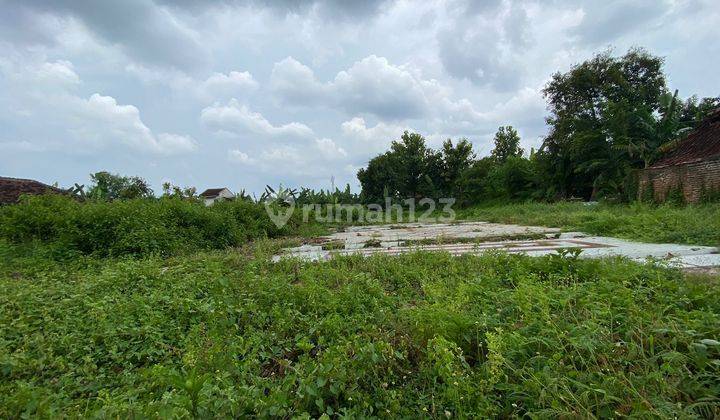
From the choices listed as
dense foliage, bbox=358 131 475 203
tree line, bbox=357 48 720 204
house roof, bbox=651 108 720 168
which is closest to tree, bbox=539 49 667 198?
tree line, bbox=357 48 720 204

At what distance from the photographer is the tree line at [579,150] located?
1448 centimetres

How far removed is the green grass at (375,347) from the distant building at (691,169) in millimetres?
10050

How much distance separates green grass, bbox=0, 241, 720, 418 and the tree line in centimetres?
1338

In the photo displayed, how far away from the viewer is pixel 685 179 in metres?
10.4

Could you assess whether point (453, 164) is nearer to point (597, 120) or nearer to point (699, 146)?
point (597, 120)

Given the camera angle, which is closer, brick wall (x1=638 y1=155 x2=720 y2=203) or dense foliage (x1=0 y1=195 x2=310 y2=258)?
dense foliage (x1=0 y1=195 x2=310 y2=258)

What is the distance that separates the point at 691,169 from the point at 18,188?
21.5m

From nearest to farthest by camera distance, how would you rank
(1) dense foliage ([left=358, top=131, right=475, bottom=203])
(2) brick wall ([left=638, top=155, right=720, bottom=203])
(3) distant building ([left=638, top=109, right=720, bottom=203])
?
1. (2) brick wall ([left=638, top=155, right=720, bottom=203])
2. (3) distant building ([left=638, top=109, right=720, bottom=203])
3. (1) dense foliage ([left=358, top=131, right=475, bottom=203])

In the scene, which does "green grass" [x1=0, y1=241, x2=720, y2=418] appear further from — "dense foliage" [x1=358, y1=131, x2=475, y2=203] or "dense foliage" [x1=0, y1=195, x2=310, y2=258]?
"dense foliage" [x1=358, y1=131, x2=475, y2=203]

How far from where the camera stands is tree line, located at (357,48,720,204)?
14.5 m

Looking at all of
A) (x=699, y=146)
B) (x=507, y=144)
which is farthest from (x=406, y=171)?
(x=699, y=146)

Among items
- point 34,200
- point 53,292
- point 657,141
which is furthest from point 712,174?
point 34,200

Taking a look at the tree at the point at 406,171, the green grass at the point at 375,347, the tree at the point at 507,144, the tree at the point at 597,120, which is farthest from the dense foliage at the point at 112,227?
the tree at the point at 507,144

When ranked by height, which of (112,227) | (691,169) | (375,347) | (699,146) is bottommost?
(375,347)
